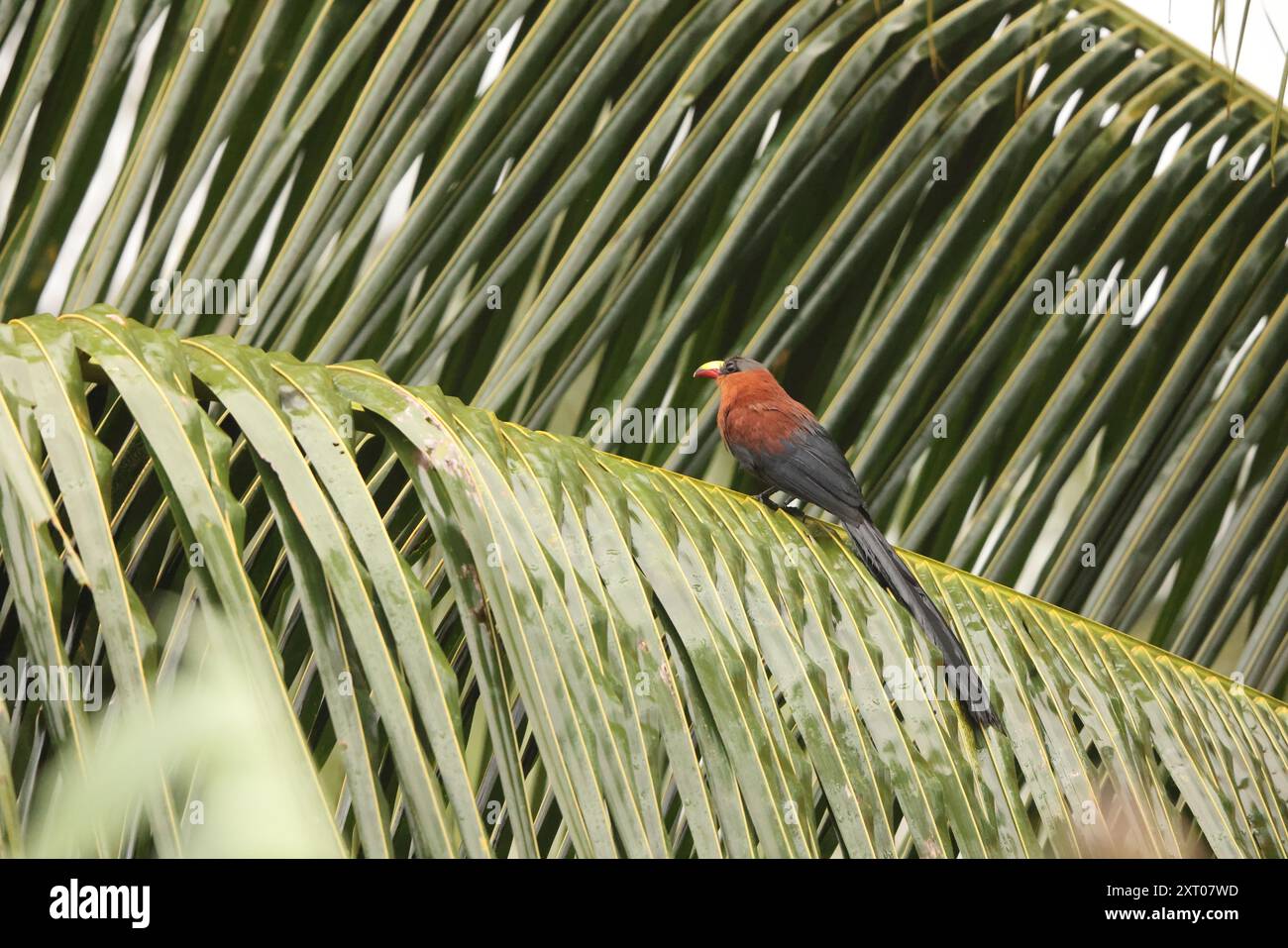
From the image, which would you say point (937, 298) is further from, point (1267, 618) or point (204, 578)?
point (204, 578)

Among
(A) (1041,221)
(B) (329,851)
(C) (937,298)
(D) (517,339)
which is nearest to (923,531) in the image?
(C) (937,298)

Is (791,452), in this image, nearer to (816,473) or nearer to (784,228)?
(816,473)

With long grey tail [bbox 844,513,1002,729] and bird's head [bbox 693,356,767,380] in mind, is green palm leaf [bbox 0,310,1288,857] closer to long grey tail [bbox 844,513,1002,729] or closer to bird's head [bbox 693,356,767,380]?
long grey tail [bbox 844,513,1002,729]

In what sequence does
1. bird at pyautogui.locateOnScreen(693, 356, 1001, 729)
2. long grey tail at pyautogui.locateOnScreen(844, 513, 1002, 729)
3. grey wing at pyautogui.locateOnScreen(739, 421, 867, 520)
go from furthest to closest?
grey wing at pyautogui.locateOnScreen(739, 421, 867, 520) → bird at pyautogui.locateOnScreen(693, 356, 1001, 729) → long grey tail at pyautogui.locateOnScreen(844, 513, 1002, 729)

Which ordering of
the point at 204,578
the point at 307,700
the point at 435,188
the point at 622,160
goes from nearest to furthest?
the point at 204,578 → the point at 307,700 → the point at 435,188 → the point at 622,160

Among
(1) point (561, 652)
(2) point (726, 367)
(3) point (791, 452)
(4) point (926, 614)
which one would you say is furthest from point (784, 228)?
(1) point (561, 652)

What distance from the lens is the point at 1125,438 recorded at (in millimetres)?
2307

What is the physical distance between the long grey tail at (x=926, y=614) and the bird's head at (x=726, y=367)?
393 mm

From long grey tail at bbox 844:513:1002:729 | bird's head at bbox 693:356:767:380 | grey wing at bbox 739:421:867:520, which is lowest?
long grey tail at bbox 844:513:1002:729

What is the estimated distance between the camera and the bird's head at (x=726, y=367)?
2154 millimetres

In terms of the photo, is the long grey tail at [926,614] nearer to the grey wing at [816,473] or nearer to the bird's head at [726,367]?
the grey wing at [816,473]

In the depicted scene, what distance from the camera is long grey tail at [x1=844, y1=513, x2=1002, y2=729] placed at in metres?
1.58

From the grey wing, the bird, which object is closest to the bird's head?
the bird

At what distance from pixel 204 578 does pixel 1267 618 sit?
2.08 meters
